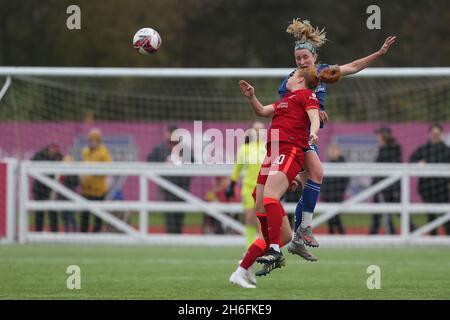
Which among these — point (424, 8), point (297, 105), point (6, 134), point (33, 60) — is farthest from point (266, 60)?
point (297, 105)

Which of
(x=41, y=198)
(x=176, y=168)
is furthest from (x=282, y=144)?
(x=41, y=198)

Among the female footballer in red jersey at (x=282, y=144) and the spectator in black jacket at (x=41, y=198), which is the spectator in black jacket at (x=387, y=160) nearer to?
the spectator in black jacket at (x=41, y=198)

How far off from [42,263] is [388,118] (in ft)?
53.8

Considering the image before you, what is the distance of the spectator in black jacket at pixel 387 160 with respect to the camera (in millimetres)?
19516

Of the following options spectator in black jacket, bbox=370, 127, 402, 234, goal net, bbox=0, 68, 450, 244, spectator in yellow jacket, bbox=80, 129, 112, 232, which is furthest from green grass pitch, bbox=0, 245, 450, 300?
spectator in black jacket, bbox=370, 127, 402, 234

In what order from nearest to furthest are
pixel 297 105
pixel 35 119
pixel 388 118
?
pixel 297 105
pixel 35 119
pixel 388 118

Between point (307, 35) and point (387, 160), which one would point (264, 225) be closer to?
point (307, 35)

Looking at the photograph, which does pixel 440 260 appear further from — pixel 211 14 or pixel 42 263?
pixel 211 14

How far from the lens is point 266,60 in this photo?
132ft

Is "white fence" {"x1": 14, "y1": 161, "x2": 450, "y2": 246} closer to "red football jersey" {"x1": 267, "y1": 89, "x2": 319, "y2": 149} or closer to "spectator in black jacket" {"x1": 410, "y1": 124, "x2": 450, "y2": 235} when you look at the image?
"spectator in black jacket" {"x1": 410, "y1": 124, "x2": 450, "y2": 235}

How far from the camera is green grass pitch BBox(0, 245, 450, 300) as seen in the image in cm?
1048

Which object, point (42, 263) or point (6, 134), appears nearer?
point (42, 263)

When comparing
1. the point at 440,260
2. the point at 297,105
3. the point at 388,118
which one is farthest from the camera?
the point at 388,118

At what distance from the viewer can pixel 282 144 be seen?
10.2 metres
